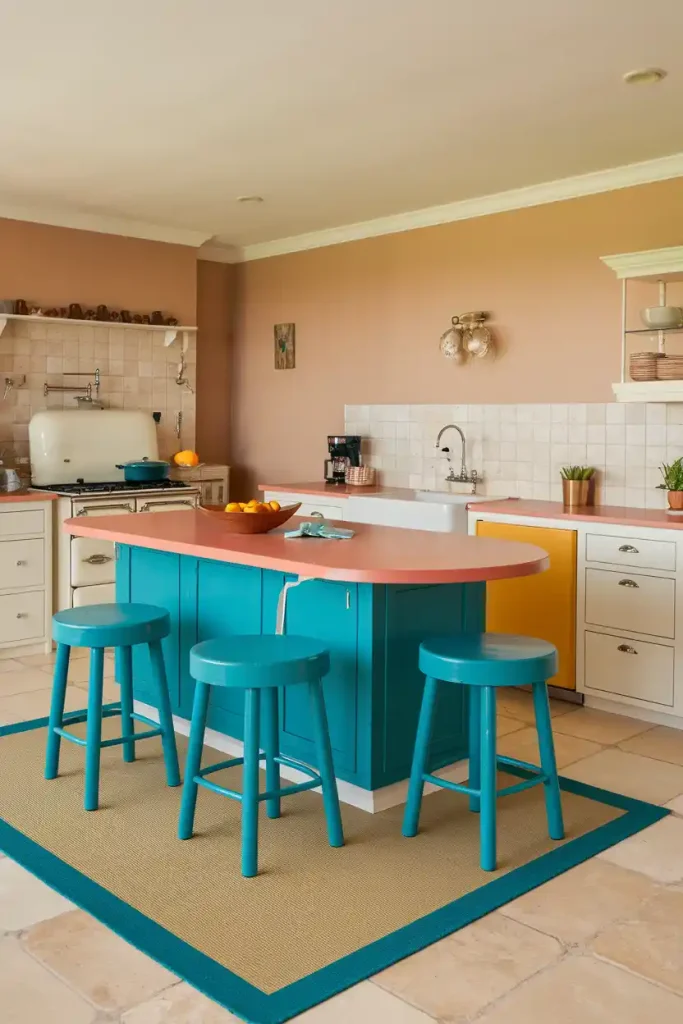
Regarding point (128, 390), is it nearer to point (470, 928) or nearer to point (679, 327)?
point (679, 327)

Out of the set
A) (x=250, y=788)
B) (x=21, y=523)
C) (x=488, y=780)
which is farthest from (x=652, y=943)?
(x=21, y=523)

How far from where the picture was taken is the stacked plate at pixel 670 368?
4352 millimetres

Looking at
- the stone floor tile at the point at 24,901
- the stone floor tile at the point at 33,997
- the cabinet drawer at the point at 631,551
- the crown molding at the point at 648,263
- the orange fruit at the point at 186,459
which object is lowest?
the stone floor tile at the point at 33,997

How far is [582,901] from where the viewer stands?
260 cm

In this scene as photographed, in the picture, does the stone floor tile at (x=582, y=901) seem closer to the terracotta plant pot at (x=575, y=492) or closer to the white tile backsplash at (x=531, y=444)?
the terracotta plant pot at (x=575, y=492)

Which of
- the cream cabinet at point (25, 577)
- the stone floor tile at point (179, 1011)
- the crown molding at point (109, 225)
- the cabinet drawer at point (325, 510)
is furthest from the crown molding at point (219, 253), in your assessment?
the stone floor tile at point (179, 1011)

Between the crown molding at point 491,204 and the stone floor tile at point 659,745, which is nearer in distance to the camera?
the stone floor tile at point 659,745

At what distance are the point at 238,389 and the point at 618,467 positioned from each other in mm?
3352

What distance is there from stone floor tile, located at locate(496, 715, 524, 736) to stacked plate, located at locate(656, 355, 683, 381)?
169 cm

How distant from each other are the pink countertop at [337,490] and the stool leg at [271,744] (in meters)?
2.56

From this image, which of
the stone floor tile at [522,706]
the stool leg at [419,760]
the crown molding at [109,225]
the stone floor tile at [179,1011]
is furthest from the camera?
the crown molding at [109,225]

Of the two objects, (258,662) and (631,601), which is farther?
(631,601)

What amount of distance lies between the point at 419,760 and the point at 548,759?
0.39 m

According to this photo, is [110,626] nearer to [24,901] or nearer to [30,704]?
[24,901]
